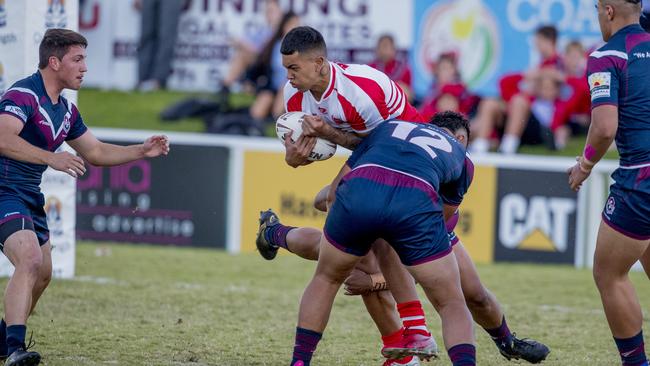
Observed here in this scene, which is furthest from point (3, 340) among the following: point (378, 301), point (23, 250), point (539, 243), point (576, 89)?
point (576, 89)

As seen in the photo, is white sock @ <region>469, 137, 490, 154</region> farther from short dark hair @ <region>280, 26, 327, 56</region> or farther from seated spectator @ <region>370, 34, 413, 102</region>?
short dark hair @ <region>280, 26, 327, 56</region>

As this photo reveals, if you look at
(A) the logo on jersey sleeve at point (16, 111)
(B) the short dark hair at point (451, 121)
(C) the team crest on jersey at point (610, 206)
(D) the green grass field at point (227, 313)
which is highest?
(B) the short dark hair at point (451, 121)

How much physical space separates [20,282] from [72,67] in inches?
57.1

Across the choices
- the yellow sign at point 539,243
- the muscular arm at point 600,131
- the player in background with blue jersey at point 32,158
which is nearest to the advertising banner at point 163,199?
the yellow sign at point 539,243

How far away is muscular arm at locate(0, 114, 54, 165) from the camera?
6820 millimetres

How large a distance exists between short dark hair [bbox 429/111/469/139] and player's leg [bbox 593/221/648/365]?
1.11 metres

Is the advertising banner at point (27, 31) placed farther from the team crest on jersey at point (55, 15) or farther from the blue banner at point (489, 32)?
the blue banner at point (489, 32)

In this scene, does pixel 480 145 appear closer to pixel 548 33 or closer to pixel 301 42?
pixel 548 33

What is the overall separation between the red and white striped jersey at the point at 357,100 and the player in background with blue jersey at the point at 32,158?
4.44 feet

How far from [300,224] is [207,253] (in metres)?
1.17

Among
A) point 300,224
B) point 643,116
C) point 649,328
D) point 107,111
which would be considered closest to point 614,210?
point 643,116

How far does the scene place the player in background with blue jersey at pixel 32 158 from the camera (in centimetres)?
675

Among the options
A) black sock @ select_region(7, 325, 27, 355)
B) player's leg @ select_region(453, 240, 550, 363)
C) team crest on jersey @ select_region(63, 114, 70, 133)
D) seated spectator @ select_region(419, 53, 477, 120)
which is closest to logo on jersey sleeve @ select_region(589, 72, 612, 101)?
player's leg @ select_region(453, 240, 550, 363)

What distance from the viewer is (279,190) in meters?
13.6
